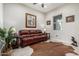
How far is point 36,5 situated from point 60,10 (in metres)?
0.59

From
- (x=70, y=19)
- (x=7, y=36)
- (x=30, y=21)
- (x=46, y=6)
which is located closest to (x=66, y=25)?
(x=70, y=19)

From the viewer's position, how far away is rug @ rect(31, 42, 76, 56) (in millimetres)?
2077

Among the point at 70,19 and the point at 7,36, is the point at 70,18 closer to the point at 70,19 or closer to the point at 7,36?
the point at 70,19

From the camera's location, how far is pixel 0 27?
2004 mm

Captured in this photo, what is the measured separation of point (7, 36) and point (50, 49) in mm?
1025

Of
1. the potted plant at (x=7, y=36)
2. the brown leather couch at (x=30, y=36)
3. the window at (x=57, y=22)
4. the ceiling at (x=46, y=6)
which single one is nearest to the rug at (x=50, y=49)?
the brown leather couch at (x=30, y=36)

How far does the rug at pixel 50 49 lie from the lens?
6.81 ft

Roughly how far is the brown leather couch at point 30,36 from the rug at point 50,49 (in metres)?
0.13

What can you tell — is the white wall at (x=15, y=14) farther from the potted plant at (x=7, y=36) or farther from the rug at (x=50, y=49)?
the rug at (x=50, y=49)

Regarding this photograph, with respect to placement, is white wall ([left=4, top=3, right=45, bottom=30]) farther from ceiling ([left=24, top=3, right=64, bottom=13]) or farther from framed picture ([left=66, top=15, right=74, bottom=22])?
framed picture ([left=66, top=15, right=74, bottom=22])

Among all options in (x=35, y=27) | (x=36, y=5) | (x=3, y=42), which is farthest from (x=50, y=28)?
(x=3, y=42)

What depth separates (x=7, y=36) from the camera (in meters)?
1.95

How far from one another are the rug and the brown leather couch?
0.42 ft

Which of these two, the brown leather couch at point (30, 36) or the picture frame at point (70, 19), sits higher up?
the picture frame at point (70, 19)
